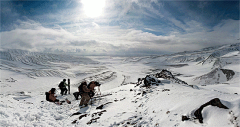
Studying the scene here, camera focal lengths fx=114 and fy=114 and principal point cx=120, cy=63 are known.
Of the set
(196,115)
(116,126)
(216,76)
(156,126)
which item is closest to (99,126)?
(116,126)

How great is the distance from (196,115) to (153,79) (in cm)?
852

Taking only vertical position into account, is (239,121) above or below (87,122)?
above

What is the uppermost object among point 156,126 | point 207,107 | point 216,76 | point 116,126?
point 207,107

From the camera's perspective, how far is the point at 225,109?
3.79 meters

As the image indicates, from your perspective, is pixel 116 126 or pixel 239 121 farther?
pixel 116 126

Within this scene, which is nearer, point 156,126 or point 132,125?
point 156,126

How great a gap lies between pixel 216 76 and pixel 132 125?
39.3 metres

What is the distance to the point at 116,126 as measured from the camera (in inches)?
217

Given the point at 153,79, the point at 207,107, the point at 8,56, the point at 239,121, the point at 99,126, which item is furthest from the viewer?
the point at 8,56

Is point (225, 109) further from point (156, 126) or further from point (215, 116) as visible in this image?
point (156, 126)

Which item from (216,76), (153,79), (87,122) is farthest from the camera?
(216,76)

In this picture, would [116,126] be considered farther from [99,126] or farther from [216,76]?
[216,76]

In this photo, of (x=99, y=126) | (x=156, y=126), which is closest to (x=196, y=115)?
(x=156, y=126)

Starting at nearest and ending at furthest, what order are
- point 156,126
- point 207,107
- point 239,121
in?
1. point 239,121
2. point 207,107
3. point 156,126
